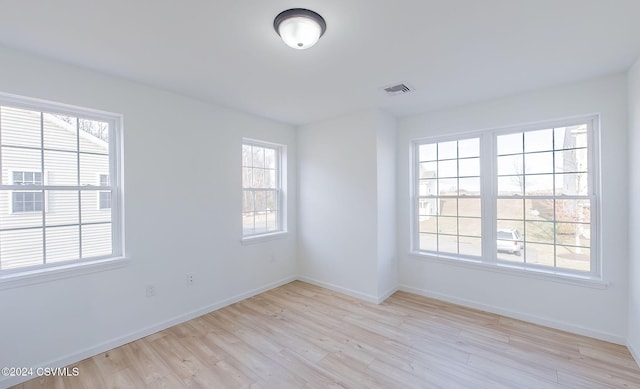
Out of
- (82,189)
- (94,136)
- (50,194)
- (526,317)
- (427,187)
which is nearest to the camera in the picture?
(50,194)

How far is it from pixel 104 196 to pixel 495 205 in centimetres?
427

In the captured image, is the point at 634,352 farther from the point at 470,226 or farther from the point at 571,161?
the point at 571,161

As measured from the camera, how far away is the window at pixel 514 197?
109 inches

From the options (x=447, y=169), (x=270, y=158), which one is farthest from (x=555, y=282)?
(x=270, y=158)

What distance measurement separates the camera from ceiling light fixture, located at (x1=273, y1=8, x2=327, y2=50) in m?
1.64

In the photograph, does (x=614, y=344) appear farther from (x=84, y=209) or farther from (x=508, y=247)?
(x=84, y=209)

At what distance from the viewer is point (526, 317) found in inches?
116

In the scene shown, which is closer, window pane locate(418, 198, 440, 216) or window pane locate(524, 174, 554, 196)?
window pane locate(524, 174, 554, 196)

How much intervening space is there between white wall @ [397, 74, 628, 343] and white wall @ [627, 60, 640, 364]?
0.31 feet

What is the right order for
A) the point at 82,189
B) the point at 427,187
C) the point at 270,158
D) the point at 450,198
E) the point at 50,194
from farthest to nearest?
1. the point at 270,158
2. the point at 427,187
3. the point at 450,198
4. the point at 82,189
5. the point at 50,194

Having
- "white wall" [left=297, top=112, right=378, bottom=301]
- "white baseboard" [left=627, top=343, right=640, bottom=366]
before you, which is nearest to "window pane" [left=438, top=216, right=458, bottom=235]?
"white wall" [left=297, top=112, right=378, bottom=301]

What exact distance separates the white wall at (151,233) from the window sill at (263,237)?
10 centimetres

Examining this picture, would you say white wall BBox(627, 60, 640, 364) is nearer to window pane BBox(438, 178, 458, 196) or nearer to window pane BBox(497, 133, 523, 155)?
window pane BBox(497, 133, 523, 155)

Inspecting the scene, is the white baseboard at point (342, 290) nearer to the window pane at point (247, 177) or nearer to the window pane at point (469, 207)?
the window pane at point (469, 207)
